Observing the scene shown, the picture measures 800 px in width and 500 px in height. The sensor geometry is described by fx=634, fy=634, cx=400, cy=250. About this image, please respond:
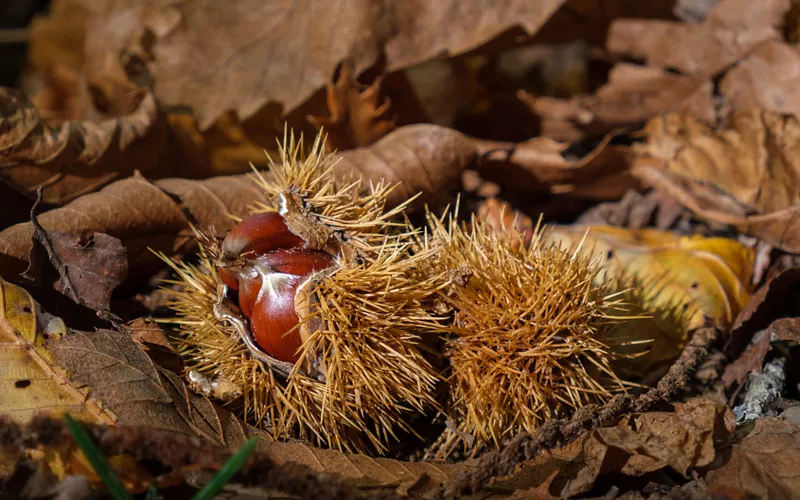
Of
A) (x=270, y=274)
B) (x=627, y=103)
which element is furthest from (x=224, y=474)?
(x=627, y=103)

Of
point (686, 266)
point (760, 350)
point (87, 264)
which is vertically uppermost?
point (87, 264)

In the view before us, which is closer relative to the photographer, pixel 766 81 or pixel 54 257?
pixel 54 257

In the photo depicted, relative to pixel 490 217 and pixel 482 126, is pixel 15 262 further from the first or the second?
pixel 482 126

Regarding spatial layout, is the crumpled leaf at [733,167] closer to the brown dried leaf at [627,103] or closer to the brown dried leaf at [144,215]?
the brown dried leaf at [627,103]

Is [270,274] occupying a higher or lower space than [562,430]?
higher

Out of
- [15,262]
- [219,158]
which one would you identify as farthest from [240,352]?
[219,158]

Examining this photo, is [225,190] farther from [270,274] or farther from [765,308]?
[765,308]

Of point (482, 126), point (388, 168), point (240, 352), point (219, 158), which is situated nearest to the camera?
point (240, 352)

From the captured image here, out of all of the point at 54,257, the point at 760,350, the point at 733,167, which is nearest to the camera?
the point at 54,257
